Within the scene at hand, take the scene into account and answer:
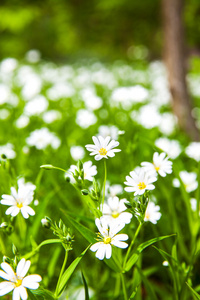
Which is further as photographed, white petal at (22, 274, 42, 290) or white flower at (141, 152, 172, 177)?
white flower at (141, 152, 172, 177)

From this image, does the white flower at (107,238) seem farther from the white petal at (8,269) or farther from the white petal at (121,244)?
the white petal at (8,269)

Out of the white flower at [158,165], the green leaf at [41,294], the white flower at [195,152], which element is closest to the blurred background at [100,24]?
the white flower at [195,152]

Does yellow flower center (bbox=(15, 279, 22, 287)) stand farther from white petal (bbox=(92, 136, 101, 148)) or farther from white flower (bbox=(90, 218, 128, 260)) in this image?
white petal (bbox=(92, 136, 101, 148))

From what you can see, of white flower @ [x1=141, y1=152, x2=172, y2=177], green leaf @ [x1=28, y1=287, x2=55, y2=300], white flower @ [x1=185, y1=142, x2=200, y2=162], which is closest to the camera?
green leaf @ [x1=28, y1=287, x2=55, y2=300]

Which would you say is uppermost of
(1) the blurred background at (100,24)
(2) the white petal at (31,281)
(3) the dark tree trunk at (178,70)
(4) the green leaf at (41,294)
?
(1) the blurred background at (100,24)

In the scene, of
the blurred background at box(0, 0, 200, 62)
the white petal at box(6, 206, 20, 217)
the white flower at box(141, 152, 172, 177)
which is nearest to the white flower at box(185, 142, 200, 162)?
the white flower at box(141, 152, 172, 177)

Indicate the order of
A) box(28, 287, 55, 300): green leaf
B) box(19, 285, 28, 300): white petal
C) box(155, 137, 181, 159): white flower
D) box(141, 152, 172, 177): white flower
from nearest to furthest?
box(19, 285, 28, 300): white petal, box(28, 287, 55, 300): green leaf, box(141, 152, 172, 177): white flower, box(155, 137, 181, 159): white flower
